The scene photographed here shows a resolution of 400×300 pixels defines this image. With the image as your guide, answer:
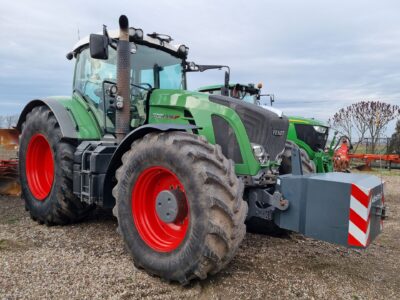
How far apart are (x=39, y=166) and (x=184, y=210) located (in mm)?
3215

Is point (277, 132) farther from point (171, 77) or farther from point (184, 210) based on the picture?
point (171, 77)

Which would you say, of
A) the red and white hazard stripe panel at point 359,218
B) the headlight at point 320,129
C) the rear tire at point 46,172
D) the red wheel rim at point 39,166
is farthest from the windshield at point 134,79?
the headlight at point 320,129

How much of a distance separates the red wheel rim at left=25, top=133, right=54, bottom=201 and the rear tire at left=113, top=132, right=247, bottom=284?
7.53 ft

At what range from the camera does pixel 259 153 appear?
3.89 m

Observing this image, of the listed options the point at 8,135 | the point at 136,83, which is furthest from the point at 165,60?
the point at 8,135

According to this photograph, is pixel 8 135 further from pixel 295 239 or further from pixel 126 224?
pixel 295 239

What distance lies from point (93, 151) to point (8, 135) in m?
3.58

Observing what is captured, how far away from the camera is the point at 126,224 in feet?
12.4

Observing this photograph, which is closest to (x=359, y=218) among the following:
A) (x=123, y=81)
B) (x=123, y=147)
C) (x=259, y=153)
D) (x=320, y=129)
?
(x=259, y=153)

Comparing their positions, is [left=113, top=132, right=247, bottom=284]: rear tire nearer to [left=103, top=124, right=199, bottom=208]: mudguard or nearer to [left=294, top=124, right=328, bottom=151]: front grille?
[left=103, top=124, right=199, bottom=208]: mudguard

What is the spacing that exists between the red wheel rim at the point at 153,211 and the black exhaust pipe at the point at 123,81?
3.21ft

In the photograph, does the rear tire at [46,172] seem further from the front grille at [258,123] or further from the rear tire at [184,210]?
the front grille at [258,123]

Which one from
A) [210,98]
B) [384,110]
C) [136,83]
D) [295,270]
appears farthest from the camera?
[384,110]

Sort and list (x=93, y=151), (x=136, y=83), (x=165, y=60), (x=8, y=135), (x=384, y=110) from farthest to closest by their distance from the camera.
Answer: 1. (x=384, y=110)
2. (x=8, y=135)
3. (x=165, y=60)
4. (x=136, y=83)
5. (x=93, y=151)
